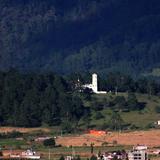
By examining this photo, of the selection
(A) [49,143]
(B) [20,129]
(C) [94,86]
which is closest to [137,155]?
(A) [49,143]

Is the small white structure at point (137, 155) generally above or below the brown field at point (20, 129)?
below

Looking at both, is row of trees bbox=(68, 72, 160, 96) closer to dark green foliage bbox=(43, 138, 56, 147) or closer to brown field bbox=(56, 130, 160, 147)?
brown field bbox=(56, 130, 160, 147)

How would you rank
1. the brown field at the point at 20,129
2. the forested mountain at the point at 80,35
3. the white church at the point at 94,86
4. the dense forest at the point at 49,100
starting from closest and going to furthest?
the brown field at the point at 20,129
the dense forest at the point at 49,100
the white church at the point at 94,86
the forested mountain at the point at 80,35

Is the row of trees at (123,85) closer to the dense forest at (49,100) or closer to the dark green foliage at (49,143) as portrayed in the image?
the dense forest at (49,100)

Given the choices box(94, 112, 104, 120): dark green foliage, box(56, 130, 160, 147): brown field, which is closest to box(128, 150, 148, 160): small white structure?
box(56, 130, 160, 147): brown field

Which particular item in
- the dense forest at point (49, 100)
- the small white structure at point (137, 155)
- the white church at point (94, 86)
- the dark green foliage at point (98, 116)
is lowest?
the small white structure at point (137, 155)

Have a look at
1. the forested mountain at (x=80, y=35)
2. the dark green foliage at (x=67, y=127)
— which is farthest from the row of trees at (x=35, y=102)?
the forested mountain at (x=80, y=35)

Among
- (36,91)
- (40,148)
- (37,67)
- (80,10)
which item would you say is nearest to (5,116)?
(36,91)
